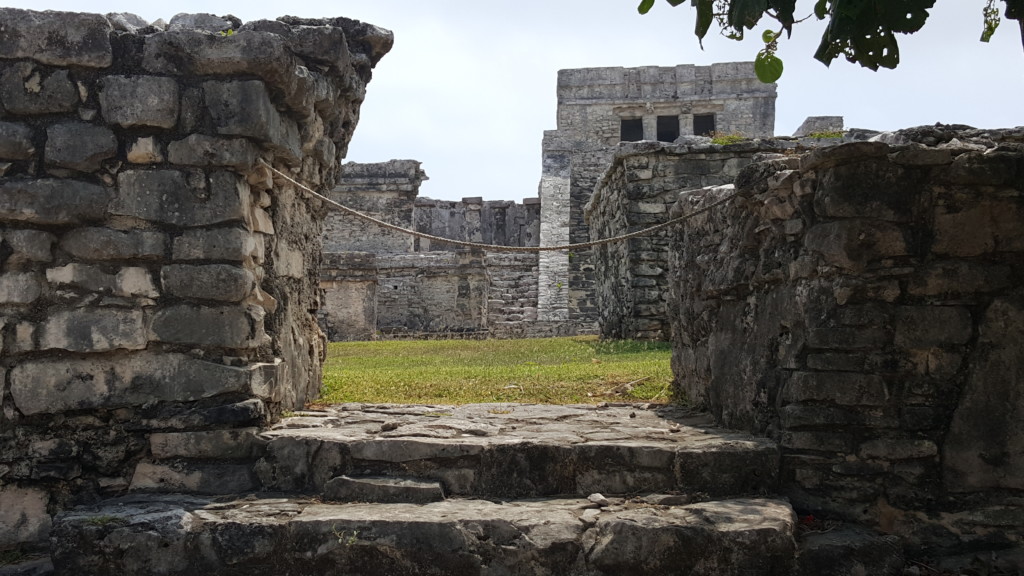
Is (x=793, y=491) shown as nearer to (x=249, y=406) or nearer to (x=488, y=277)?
(x=249, y=406)

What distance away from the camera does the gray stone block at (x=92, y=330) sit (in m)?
3.94

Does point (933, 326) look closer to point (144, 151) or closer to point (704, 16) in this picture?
point (704, 16)

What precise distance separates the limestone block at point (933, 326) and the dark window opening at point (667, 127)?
24.9m


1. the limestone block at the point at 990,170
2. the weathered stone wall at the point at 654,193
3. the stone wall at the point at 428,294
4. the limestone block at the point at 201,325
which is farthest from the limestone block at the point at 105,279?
the stone wall at the point at 428,294

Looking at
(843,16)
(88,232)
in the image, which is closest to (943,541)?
(843,16)

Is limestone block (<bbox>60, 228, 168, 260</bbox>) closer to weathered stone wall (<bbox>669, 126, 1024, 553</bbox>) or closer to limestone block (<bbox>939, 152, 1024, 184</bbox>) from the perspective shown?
weathered stone wall (<bbox>669, 126, 1024, 553</bbox>)

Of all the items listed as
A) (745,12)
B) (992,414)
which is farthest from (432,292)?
(745,12)

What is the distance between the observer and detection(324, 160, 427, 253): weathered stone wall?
24875 mm

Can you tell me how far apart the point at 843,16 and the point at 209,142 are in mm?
2807

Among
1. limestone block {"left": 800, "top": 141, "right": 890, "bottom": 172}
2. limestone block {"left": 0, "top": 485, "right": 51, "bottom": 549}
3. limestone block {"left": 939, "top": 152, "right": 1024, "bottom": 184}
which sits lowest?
limestone block {"left": 0, "top": 485, "right": 51, "bottom": 549}

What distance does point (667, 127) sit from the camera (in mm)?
28297

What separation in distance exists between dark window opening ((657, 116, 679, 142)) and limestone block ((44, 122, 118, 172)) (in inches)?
991

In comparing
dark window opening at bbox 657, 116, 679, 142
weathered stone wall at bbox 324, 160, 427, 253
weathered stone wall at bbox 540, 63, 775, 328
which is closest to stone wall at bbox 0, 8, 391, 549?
weathered stone wall at bbox 324, 160, 427, 253

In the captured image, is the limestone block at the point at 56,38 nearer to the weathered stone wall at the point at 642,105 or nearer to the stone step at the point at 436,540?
the stone step at the point at 436,540
